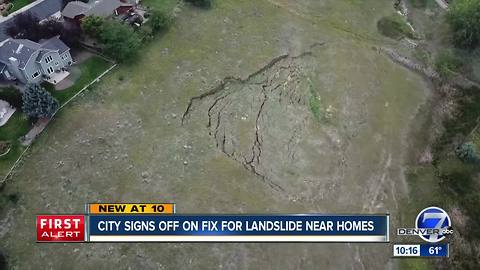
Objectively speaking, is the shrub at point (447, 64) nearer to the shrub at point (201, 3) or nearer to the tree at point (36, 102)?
the shrub at point (201, 3)

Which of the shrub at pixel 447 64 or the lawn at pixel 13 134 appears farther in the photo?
the shrub at pixel 447 64

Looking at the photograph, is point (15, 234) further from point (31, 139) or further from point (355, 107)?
point (355, 107)

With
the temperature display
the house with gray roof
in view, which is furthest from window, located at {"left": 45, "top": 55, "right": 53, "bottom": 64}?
the temperature display

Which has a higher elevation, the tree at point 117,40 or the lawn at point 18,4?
the lawn at point 18,4

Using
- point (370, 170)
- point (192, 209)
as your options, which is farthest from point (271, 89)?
point (192, 209)

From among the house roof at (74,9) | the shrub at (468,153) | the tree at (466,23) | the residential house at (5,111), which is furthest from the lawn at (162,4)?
the shrub at (468,153)

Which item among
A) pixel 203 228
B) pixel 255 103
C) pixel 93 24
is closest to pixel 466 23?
pixel 255 103

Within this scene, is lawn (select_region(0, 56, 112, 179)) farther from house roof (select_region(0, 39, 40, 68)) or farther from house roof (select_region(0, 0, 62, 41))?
house roof (select_region(0, 0, 62, 41))
